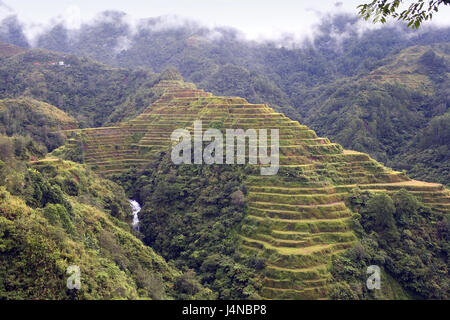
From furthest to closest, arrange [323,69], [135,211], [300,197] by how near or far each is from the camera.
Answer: [323,69] < [135,211] < [300,197]

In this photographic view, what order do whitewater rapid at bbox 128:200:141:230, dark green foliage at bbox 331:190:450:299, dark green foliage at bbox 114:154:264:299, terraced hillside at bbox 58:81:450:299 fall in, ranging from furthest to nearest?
whitewater rapid at bbox 128:200:141:230
dark green foliage at bbox 114:154:264:299
dark green foliage at bbox 331:190:450:299
terraced hillside at bbox 58:81:450:299

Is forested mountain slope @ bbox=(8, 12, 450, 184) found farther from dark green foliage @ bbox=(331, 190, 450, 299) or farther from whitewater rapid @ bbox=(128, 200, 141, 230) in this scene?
whitewater rapid @ bbox=(128, 200, 141, 230)

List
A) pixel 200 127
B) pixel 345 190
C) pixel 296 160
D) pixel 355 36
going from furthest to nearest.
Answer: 1. pixel 355 36
2. pixel 200 127
3. pixel 296 160
4. pixel 345 190

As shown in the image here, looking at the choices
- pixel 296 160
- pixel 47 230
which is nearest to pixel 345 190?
pixel 296 160

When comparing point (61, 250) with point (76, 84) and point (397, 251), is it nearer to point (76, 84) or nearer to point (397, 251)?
point (397, 251)

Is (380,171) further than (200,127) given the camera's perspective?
No

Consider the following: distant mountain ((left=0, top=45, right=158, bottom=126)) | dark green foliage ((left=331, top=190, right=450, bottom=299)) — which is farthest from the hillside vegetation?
distant mountain ((left=0, top=45, right=158, bottom=126))

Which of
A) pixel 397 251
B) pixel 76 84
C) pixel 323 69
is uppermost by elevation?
pixel 323 69

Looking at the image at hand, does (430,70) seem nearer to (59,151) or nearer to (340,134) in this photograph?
(340,134)

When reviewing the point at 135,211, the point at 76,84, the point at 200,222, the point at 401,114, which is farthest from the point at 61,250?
the point at 76,84
